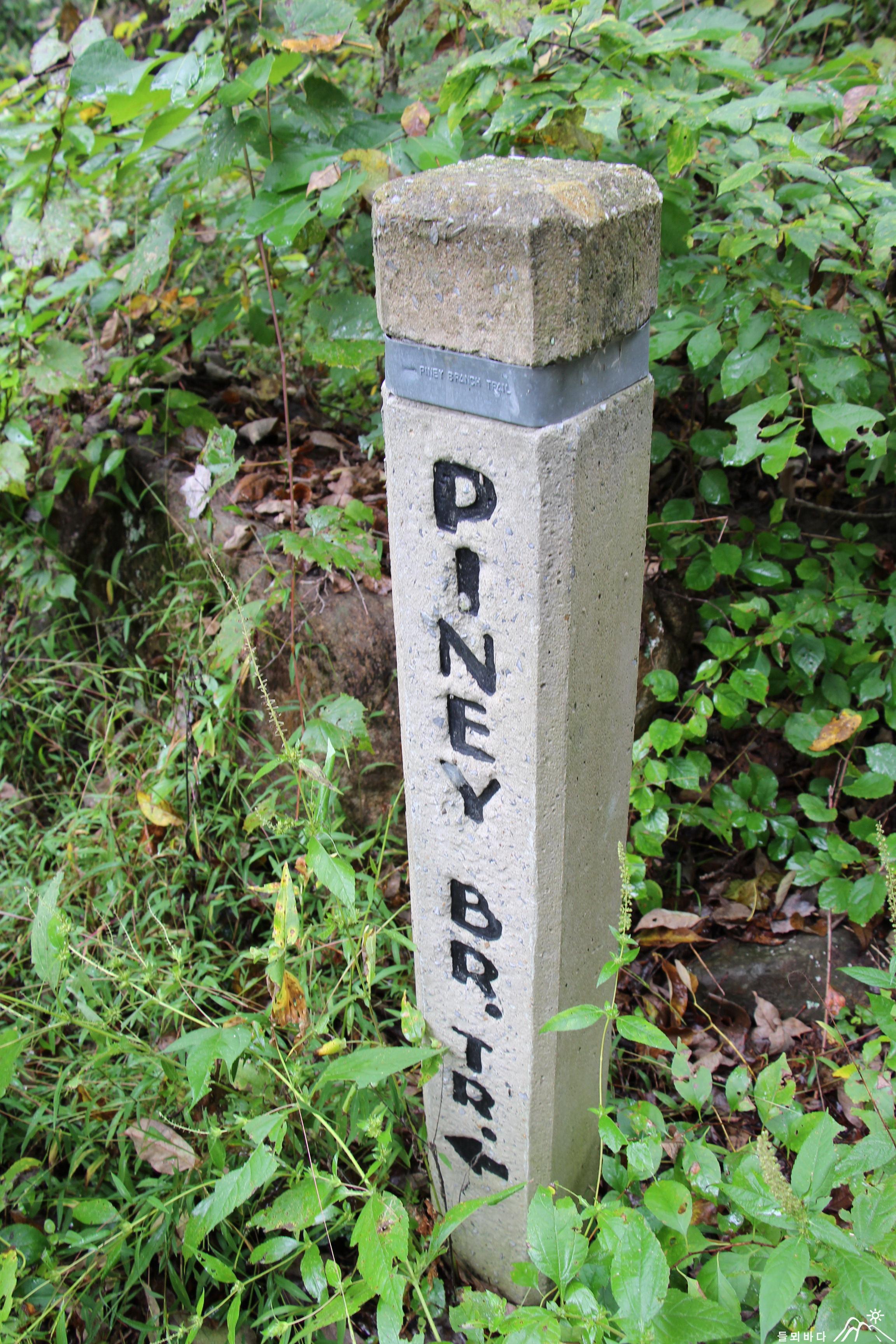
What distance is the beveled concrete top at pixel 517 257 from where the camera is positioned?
94cm

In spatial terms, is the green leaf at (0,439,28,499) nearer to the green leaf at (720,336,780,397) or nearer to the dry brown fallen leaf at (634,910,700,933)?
the green leaf at (720,336,780,397)

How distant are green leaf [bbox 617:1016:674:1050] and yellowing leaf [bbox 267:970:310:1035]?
67 cm

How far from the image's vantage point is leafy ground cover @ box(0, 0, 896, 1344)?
138 cm

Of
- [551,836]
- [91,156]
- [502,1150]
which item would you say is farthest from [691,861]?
[91,156]

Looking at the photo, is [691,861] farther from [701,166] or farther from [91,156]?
[91,156]

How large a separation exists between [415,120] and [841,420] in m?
1.05

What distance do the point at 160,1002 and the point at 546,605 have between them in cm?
94

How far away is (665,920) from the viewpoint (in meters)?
2.17

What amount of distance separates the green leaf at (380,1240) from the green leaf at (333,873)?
410 mm

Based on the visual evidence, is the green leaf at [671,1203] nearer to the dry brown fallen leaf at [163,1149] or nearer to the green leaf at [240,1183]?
the green leaf at [240,1183]

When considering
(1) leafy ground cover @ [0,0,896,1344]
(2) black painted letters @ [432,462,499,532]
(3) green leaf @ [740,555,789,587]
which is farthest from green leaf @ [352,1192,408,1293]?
(3) green leaf @ [740,555,789,587]

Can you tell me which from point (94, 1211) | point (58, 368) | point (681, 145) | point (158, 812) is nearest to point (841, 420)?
point (681, 145)

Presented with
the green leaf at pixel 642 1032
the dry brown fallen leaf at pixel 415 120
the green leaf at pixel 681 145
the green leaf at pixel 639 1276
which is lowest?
the green leaf at pixel 639 1276

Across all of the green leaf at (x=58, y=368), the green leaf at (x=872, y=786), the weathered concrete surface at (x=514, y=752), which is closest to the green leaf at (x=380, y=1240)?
the weathered concrete surface at (x=514, y=752)
